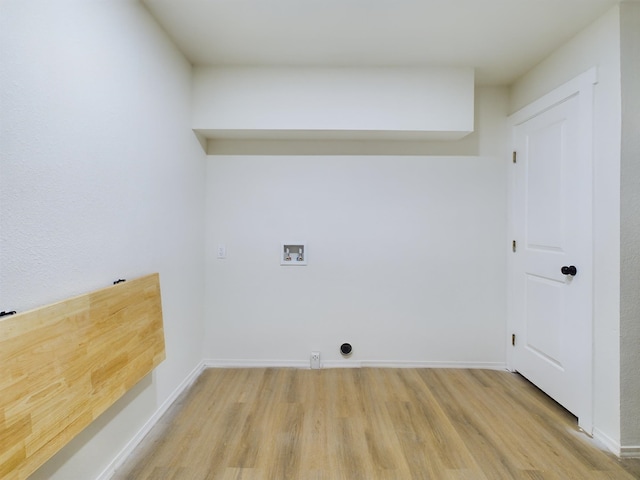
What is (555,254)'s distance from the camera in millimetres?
2350

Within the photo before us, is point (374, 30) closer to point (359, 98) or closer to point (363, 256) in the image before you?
point (359, 98)

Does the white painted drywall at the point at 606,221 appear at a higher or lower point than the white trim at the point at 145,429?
higher

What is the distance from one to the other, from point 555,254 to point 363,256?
143cm

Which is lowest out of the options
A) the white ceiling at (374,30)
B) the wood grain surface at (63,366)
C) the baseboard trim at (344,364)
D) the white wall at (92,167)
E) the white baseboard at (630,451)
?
the white baseboard at (630,451)

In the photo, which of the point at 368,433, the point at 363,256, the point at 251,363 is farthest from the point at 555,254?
the point at 251,363

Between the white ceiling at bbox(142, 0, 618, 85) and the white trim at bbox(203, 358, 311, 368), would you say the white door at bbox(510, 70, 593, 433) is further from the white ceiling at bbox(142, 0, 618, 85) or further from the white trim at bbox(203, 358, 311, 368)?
the white trim at bbox(203, 358, 311, 368)

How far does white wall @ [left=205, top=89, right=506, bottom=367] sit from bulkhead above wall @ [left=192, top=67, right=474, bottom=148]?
408mm

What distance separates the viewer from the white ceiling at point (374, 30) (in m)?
1.91

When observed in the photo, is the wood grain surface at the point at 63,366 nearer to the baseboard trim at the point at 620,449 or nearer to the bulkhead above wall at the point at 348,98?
the bulkhead above wall at the point at 348,98

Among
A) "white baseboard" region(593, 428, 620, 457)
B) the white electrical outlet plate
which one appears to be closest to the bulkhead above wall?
the white electrical outlet plate

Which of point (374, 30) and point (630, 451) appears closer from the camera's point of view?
point (630, 451)

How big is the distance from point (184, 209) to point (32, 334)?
59.3 inches

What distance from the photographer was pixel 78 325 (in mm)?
1337

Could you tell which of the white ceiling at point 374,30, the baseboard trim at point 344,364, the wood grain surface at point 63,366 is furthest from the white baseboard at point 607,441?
the wood grain surface at point 63,366
